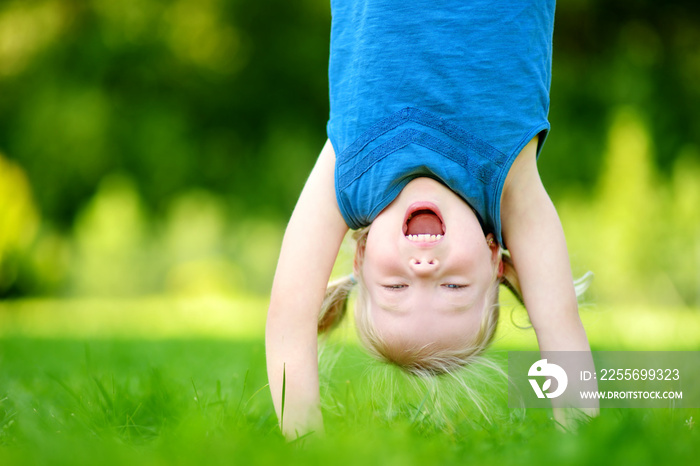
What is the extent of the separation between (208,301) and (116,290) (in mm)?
1579

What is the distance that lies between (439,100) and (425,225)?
1.04 ft

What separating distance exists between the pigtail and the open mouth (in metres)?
0.37

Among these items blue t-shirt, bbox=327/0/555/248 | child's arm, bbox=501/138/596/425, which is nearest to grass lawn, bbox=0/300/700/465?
child's arm, bbox=501/138/596/425

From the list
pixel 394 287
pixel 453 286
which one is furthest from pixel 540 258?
pixel 394 287

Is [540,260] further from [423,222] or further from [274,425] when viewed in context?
[274,425]

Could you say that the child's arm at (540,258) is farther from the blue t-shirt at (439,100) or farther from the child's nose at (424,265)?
the child's nose at (424,265)

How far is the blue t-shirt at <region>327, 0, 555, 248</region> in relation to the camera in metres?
1.64

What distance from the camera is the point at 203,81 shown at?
12680mm

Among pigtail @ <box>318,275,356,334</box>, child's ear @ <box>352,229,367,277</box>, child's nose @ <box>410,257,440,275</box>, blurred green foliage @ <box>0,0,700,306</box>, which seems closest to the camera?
child's nose @ <box>410,257,440,275</box>

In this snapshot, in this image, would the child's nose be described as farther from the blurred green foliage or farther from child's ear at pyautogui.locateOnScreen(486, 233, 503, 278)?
the blurred green foliage

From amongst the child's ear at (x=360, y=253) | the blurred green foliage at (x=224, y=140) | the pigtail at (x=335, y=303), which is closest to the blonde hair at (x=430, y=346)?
the child's ear at (x=360, y=253)

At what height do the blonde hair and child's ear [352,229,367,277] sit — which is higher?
child's ear [352,229,367,277]

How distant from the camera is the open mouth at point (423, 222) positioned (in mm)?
1586

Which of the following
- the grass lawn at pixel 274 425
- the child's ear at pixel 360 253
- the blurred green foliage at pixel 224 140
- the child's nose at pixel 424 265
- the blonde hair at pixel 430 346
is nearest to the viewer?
the grass lawn at pixel 274 425
